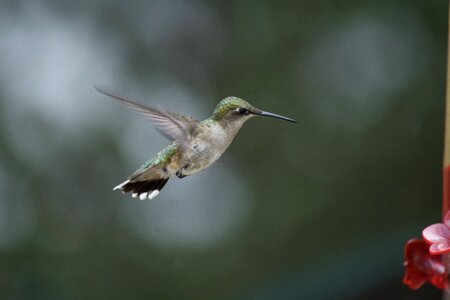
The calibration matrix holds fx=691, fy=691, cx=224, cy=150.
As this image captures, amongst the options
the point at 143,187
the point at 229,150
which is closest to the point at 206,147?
the point at 143,187

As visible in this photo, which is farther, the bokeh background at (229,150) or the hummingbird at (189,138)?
the bokeh background at (229,150)

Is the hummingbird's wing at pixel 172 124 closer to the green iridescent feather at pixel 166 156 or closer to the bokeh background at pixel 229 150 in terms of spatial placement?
the green iridescent feather at pixel 166 156

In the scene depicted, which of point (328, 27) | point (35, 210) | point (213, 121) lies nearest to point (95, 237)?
point (35, 210)

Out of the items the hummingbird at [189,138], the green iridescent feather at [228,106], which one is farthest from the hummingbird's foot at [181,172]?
the green iridescent feather at [228,106]

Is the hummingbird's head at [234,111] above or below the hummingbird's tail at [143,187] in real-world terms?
above

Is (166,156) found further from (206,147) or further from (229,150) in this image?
(229,150)

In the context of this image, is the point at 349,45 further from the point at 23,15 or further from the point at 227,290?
the point at 23,15
